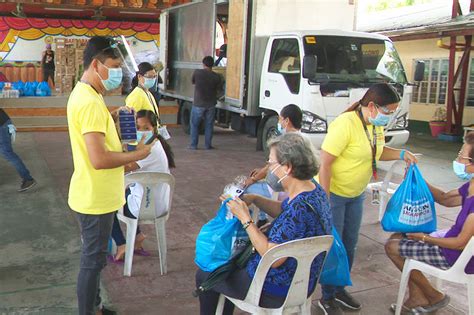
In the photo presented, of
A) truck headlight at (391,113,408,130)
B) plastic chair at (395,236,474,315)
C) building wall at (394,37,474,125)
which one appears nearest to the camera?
plastic chair at (395,236,474,315)

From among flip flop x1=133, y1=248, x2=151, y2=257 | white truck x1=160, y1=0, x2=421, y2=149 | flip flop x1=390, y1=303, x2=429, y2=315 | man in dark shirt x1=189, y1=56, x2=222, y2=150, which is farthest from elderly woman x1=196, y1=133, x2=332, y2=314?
man in dark shirt x1=189, y1=56, x2=222, y2=150

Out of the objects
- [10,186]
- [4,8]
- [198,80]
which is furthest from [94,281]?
[4,8]

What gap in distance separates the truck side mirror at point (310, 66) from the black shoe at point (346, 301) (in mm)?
4029

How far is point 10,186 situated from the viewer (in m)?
6.20

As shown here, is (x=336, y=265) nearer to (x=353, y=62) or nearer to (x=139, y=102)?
(x=139, y=102)

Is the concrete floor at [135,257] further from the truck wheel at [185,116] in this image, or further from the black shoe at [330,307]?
the truck wheel at [185,116]

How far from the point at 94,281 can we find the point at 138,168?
1.22m

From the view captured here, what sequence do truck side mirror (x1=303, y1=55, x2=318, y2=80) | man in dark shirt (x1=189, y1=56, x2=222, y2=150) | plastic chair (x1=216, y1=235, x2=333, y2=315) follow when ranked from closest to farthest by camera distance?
plastic chair (x1=216, y1=235, x2=333, y2=315)
truck side mirror (x1=303, y1=55, x2=318, y2=80)
man in dark shirt (x1=189, y1=56, x2=222, y2=150)

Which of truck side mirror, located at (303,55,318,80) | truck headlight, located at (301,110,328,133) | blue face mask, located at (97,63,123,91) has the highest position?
truck side mirror, located at (303,55,318,80)

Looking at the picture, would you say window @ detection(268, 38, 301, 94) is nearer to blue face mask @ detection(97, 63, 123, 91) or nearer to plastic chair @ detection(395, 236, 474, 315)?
plastic chair @ detection(395, 236, 474, 315)

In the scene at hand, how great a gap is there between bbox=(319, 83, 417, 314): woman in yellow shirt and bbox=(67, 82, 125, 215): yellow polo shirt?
1332mm

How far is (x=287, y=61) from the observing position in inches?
293

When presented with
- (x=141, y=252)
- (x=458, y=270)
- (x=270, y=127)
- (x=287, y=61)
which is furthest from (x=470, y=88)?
(x=141, y=252)

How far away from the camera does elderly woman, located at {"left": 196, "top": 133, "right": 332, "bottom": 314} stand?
2.23 m
